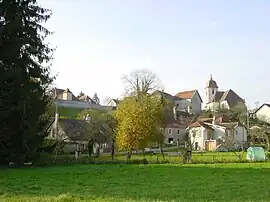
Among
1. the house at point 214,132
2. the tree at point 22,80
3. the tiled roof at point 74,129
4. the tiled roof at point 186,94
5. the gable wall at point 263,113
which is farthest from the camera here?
the tiled roof at point 186,94

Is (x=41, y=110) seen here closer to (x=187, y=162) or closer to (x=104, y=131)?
(x=187, y=162)

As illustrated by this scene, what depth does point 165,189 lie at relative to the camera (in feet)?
61.7

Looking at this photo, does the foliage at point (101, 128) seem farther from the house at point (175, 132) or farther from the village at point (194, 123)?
the house at point (175, 132)

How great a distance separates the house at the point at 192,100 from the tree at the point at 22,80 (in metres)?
102

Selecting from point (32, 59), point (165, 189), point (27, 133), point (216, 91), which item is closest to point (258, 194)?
point (165, 189)

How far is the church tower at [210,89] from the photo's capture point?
15150cm

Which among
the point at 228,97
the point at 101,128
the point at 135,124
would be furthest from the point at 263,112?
the point at 135,124

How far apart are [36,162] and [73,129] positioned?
112 ft

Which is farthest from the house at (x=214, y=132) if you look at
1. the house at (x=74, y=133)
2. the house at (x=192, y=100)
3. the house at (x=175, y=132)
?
the house at (x=192, y=100)

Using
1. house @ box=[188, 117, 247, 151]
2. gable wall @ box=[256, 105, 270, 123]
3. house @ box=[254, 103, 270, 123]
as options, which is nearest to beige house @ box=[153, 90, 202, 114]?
house @ box=[254, 103, 270, 123]

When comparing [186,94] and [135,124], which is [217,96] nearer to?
[186,94]

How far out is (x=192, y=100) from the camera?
139750mm

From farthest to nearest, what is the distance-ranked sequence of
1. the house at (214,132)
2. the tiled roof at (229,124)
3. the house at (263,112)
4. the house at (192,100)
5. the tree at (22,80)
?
the house at (192,100) → the house at (263,112) → the tiled roof at (229,124) → the house at (214,132) → the tree at (22,80)

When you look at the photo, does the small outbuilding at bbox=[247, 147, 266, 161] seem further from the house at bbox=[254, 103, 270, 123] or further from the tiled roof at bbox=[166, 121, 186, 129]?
the house at bbox=[254, 103, 270, 123]
